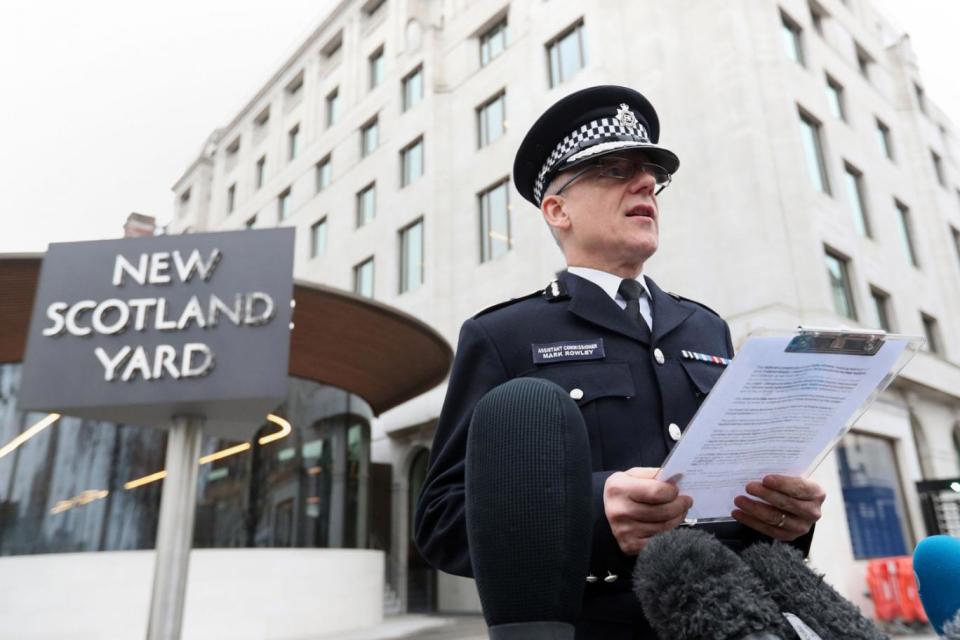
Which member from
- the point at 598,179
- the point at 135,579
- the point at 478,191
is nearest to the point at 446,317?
the point at 478,191

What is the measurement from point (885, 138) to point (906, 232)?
Answer: 9.40 feet

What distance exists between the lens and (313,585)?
11.6 m

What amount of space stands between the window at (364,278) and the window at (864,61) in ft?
49.1

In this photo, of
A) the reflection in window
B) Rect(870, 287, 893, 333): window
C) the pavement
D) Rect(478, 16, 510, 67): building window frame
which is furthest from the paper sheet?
Rect(478, 16, 510, 67): building window frame

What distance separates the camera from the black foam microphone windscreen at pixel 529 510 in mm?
1069

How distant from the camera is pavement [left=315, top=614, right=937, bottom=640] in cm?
1088

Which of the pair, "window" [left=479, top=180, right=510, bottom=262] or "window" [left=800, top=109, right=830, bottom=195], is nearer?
"window" [left=800, top=109, right=830, bottom=195]

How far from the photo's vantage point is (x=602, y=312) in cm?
177

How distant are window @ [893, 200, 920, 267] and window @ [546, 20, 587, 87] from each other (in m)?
8.86

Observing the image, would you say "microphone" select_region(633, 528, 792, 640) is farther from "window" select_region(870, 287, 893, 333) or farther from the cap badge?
"window" select_region(870, 287, 893, 333)

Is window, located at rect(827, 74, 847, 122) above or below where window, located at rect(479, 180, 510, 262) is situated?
above

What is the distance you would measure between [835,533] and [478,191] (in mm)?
11298

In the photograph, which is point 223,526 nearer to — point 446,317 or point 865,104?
point 446,317

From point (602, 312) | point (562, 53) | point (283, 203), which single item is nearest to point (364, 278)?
point (283, 203)
